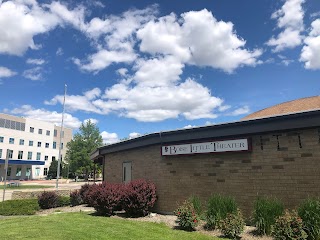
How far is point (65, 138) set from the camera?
329 feet

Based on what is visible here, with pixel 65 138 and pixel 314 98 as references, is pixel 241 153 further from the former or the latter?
pixel 65 138

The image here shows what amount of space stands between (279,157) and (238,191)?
1892 millimetres

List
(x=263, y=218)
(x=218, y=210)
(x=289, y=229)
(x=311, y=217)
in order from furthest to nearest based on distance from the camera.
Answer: (x=218, y=210) → (x=263, y=218) → (x=311, y=217) → (x=289, y=229)

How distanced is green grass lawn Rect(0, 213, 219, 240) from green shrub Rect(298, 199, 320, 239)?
2536 mm

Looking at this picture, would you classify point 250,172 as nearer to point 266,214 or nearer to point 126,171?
point 266,214

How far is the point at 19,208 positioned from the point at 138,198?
7384 mm

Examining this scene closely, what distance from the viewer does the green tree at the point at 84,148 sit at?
68.1m

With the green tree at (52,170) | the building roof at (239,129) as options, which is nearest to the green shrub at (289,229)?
the building roof at (239,129)

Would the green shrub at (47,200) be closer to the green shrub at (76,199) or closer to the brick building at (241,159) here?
the green shrub at (76,199)

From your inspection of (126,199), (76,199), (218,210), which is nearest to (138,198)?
(126,199)

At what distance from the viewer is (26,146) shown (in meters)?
78.4

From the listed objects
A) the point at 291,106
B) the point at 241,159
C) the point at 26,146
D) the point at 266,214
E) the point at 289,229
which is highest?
the point at 26,146

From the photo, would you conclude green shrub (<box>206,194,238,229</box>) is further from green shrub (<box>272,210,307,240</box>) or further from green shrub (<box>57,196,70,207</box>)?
green shrub (<box>57,196,70,207</box>)

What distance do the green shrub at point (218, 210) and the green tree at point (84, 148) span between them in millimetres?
58128
